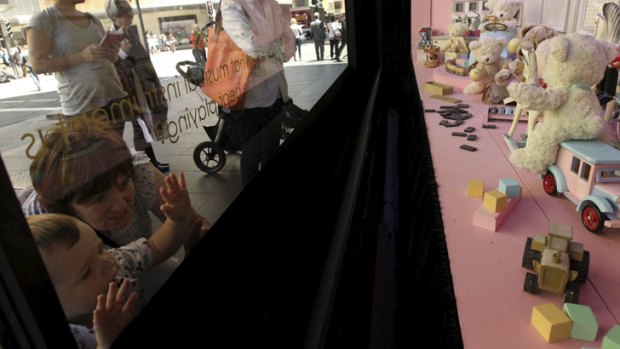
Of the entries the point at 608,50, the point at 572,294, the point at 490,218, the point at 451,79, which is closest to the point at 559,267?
the point at 572,294

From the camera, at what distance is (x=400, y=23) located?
3898 mm

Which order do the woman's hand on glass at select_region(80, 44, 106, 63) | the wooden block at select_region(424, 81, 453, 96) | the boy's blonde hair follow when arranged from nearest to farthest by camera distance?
the boy's blonde hair < the woman's hand on glass at select_region(80, 44, 106, 63) < the wooden block at select_region(424, 81, 453, 96)

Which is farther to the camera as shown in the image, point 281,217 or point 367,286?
point 367,286

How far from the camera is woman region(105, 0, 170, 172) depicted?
51 cm

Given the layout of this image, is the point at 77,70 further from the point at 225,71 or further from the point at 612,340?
the point at 612,340

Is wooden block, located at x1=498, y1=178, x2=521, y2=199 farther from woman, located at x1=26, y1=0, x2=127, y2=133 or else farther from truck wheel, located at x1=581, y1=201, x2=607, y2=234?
woman, located at x1=26, y1=0, x2=127, y2=133

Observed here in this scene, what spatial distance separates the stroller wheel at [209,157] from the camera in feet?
2.49

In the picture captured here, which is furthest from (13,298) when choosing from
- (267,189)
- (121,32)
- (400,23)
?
(400,23)

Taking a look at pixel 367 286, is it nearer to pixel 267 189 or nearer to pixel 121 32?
pixel 267 189

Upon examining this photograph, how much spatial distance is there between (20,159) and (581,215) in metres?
0.93

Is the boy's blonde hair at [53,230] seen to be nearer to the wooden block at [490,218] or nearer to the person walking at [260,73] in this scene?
the person walking at [260,73]

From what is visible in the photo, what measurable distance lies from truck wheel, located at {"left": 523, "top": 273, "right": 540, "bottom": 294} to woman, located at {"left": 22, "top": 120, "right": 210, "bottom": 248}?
1.93 ft

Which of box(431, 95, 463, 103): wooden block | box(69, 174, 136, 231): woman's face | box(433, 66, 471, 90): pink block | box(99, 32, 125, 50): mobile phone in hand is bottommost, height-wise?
box(431, 95, 463, 103): wooden block

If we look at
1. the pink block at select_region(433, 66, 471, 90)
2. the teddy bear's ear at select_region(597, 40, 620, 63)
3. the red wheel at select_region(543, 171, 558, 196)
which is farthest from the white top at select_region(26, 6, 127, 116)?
the pink block at select_region(433, 66, 471, 90)
